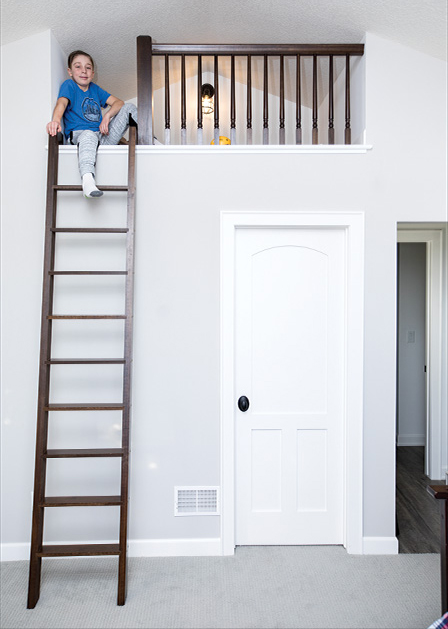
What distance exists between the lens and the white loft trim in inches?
113

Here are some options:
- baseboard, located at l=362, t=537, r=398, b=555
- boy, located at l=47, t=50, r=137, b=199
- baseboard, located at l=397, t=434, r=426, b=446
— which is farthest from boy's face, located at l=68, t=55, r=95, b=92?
baseboard, located at l=397, t=434, r=426, b=446

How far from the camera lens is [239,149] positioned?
287 cm

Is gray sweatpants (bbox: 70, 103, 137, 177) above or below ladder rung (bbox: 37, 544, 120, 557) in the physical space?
above

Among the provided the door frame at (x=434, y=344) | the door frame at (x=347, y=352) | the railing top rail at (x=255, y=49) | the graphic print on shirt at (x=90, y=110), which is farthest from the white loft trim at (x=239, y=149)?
the door frame at (x=434, y=344)

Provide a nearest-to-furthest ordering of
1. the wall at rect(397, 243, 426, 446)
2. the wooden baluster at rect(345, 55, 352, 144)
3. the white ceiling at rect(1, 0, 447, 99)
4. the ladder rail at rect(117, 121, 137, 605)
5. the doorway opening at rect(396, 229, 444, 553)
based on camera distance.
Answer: the ladder rail at rect(117, 121, 137, 605) → the white ceiling at rect(1, 0, 447, 99) → the wooden baluster at rect(345, 55, 352, 144) → the doorway opening at rect(396, 229, 444, 553) → the wall at rect(397, 243, 426, 446)

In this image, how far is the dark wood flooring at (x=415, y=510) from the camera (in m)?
3.07

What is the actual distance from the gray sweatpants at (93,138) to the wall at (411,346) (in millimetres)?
3314

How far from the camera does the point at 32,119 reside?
2879 mm

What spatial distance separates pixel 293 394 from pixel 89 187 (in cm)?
173

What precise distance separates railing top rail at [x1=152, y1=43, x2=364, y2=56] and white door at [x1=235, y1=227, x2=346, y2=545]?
1114 mm

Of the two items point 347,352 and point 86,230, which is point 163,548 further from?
point 86,230

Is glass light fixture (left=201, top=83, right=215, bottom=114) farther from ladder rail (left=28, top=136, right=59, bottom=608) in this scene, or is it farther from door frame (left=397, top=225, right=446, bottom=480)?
door frame (left=397, top=225, right=446, bottom=480)

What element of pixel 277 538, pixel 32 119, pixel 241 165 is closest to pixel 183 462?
pixel 277 538

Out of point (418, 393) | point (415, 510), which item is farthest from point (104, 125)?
point (418, 393)
